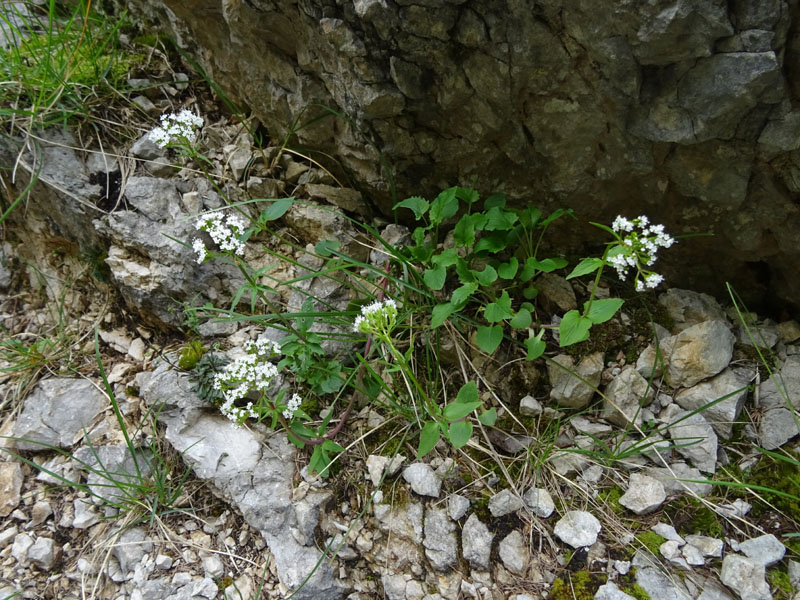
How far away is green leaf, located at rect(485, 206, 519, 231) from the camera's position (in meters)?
2.22

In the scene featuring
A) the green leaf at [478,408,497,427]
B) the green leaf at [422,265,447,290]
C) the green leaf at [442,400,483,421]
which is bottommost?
the green leaf at [478,408,497,427]

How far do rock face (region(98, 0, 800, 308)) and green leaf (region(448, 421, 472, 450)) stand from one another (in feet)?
3.75

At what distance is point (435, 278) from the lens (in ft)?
7.21

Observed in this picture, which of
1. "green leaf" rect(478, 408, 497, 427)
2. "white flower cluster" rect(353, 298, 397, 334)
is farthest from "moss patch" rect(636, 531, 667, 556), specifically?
"white flower cluster" rect(353, 298, 397, 334)

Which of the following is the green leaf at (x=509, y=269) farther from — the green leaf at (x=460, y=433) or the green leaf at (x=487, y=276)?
the green leaf at (x=460, y=433)

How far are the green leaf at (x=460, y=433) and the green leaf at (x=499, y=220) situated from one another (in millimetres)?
845

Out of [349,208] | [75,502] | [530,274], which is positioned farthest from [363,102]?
[75,502]

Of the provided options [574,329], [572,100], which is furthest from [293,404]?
[572,100]

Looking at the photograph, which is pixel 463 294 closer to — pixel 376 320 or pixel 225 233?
pixel 376 320

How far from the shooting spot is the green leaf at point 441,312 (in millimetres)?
2104

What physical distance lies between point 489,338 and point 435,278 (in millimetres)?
336

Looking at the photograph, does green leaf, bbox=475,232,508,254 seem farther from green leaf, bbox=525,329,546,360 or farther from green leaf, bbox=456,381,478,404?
green leaf, bbox=456,381,478,404

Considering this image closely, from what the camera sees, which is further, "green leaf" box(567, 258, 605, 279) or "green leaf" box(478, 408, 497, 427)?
"green leaf" box(478, 408, 497, 427)

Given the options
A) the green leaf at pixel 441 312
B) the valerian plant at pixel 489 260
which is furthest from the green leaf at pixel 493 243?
the green leaf at pixel 441 312
